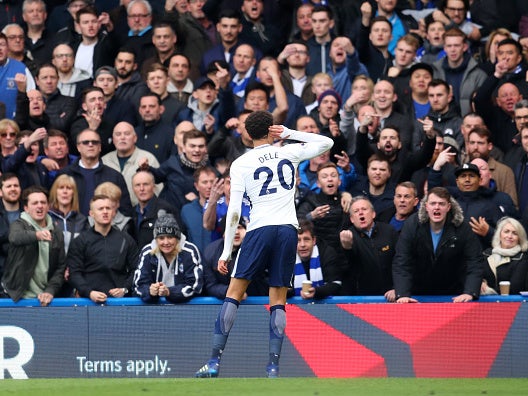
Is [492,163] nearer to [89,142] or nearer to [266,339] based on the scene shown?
[266,339]

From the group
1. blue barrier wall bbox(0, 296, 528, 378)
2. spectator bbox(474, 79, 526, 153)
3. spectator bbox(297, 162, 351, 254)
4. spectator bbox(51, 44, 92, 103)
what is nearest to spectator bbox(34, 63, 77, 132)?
spectator bbox(51, 44, 92, 103)

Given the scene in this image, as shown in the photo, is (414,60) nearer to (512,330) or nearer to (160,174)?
(160,174)

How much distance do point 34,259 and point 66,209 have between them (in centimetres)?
91

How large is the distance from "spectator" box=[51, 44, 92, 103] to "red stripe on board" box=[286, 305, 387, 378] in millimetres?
5767

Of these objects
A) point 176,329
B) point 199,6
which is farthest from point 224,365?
point 199,6

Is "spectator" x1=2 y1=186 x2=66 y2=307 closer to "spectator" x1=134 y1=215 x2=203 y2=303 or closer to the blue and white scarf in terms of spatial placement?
"spectator" x1=134 y1=215 x2=203 y2=303

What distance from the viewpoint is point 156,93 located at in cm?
1722

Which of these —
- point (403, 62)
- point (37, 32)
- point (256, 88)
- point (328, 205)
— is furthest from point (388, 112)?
point (37, 32)

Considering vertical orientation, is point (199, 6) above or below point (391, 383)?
above

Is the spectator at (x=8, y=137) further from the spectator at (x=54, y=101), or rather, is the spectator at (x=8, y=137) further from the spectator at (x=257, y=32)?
the spectator at (x=257, y=32)

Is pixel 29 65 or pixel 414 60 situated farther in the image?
pixel 29 65

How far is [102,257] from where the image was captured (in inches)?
564

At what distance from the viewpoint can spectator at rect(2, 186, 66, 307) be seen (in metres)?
14.2

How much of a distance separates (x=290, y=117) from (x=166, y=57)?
2.69 meters
